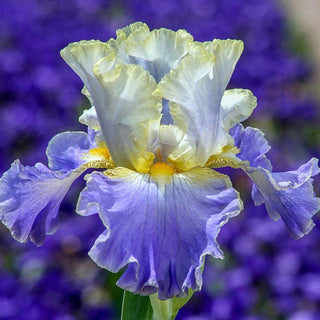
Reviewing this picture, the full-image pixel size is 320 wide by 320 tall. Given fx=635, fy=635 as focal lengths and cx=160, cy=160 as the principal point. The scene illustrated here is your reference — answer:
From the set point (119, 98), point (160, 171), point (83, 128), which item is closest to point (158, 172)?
point (160, 171)

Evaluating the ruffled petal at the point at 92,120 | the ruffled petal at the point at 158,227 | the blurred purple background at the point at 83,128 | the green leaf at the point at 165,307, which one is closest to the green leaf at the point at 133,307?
the green leaf at the point at 165,307

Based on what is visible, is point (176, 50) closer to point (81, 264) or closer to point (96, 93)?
point (96, 93)

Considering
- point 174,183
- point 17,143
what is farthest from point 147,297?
point 17,143

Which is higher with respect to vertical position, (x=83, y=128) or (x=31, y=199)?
(x=31, y=199)

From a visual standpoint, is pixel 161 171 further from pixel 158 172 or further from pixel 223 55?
pixel 223 55

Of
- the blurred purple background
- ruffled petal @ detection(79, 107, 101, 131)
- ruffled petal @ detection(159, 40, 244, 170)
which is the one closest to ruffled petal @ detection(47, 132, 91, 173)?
ruffled petal @ detection(79, 107, 101, 131)

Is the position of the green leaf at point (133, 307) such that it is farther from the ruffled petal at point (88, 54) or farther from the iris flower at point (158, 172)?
the ruffled petal at point (88, 54)
